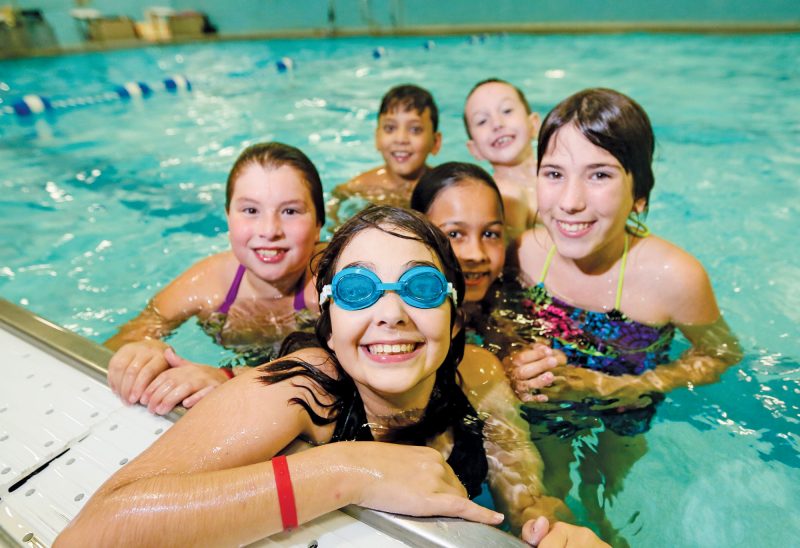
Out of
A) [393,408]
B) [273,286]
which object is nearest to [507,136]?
[273,286]

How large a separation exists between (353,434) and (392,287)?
2.07ft

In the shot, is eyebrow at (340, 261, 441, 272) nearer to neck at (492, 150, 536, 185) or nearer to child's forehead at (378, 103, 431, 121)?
neck at (492, 150, 536, 185)

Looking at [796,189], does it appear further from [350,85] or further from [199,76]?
[199,76]

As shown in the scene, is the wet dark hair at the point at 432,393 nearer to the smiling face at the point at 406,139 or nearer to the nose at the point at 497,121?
the nose at the point at 497,121

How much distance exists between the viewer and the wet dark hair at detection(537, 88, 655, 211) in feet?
7.77

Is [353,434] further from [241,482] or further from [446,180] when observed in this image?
[446,180]

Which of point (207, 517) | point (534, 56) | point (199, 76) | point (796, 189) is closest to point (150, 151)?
point (199, 76)

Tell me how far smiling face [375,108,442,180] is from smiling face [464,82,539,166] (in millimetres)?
494

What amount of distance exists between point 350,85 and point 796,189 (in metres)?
8.66

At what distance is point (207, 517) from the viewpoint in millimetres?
1378

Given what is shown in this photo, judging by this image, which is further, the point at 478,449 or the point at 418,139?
the point at 418,139

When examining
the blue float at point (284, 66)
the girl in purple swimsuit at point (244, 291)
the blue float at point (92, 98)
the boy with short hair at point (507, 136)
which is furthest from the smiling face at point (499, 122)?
the blue float at point (284, 66)

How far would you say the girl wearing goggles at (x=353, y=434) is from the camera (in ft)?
4.58

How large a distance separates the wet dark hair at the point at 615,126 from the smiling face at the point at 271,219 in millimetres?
1275
